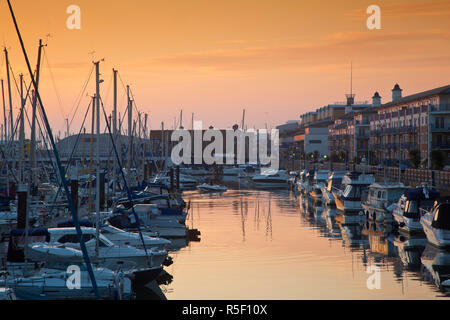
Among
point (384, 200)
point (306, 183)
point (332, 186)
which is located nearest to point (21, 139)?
point (384, 200)

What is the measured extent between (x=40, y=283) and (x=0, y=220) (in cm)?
2259

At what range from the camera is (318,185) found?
83.8 meters

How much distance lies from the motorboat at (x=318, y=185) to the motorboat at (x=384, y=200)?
23019 millimetres

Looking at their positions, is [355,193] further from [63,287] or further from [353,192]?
[63,287]

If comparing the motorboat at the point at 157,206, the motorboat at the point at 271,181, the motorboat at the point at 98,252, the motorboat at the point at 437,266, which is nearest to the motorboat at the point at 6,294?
the motorboat at the point at 98,252

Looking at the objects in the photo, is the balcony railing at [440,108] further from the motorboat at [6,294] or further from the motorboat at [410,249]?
the motorboat at [6,294]

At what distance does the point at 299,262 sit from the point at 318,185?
46.9 meters

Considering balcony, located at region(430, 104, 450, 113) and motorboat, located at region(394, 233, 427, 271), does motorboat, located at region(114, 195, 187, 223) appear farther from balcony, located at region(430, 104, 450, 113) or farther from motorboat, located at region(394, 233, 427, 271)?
balcony, located at region(430, 104, 450, 113)

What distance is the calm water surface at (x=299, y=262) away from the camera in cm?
2995

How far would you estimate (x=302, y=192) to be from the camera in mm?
99188
